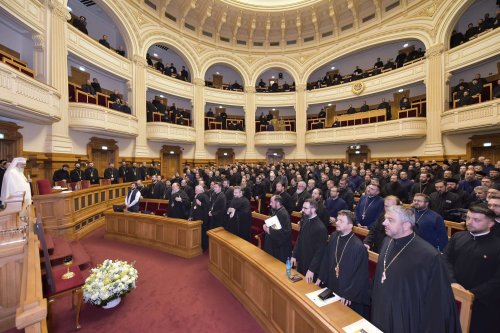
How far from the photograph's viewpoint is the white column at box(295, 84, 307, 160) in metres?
18.3

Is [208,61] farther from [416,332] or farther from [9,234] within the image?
[416,332]

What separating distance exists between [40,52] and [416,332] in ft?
39.7

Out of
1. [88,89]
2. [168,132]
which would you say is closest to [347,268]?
[88,89]

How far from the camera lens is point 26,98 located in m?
6.97

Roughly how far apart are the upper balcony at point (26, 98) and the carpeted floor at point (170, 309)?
5.54 metres

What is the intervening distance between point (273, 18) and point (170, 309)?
758 inches

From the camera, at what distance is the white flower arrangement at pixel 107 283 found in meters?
3.34

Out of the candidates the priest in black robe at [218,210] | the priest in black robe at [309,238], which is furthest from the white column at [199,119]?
the priest in black robe at [309,238]

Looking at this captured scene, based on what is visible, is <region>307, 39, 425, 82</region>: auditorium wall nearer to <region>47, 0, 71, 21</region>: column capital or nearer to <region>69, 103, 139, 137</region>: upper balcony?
<region>69, 103, 139, 137</region>: upper balcony

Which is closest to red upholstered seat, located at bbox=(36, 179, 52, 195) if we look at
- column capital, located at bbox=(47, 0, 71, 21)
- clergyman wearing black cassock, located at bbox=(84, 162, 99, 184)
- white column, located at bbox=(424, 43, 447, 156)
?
clergyman wearing black cassock, located at bbox=(84, 162, 99, 184)

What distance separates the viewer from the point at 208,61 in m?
17.4

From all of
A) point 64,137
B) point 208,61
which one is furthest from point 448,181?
point 208,61

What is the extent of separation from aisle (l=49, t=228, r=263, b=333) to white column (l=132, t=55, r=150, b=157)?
972cm

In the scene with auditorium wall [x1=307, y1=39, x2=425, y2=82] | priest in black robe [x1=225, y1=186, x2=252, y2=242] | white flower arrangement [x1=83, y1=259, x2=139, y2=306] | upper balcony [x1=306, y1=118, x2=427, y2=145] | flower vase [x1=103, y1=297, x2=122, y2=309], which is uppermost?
auditorium wall [x1=307, y1=39, x2=425, y2=82]
